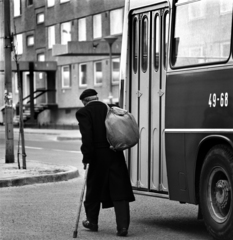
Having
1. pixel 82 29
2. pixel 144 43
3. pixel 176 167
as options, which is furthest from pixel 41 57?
pixel 176 167

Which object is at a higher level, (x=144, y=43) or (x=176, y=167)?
(x=144, y=43)

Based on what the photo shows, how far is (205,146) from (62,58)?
49976 millimetres

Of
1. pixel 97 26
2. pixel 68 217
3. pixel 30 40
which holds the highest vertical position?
pixel 97 26

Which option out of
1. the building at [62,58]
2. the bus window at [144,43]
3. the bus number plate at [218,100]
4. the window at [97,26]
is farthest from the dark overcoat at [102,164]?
the window at [97,26]

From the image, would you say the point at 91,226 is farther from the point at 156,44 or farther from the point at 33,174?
the point at 33,174

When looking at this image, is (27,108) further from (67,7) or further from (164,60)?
(164,60)

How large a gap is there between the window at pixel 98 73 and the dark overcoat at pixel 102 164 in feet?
146

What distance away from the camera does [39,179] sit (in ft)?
53.6

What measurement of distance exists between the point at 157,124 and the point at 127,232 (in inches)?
63.2

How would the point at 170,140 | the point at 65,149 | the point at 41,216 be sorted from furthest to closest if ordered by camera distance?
the point at 65,149
the point at 41,216
the point at 170,140

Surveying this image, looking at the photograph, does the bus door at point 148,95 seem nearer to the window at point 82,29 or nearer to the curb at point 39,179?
the curb at point 39,179

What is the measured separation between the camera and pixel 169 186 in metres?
9.91

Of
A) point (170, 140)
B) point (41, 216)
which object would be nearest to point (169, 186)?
point (170, 140)

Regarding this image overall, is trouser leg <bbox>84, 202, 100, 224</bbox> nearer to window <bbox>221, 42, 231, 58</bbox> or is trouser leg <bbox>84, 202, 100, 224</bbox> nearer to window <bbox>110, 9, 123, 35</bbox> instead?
window <bbox>221, 42, 231, 58</bbox>
